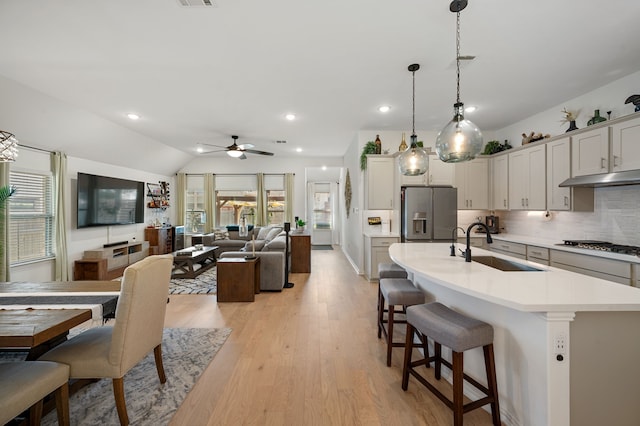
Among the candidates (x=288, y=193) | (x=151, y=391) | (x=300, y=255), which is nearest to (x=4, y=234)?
(x=151, y=391)

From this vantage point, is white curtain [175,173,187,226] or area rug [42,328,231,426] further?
white curtain [175,173,187,226]

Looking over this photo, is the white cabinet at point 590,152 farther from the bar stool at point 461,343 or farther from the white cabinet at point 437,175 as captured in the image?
the bar stool at point 461,343

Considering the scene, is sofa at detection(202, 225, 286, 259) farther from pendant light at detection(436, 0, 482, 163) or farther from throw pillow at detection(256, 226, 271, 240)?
pendant light at detection(436, 0, 482, 163)

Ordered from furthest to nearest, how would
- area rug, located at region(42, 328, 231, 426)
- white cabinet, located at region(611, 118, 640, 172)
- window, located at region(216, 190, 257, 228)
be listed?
1. window, located at region(216, 190, 257, 228)
2. white cabinet, located at region(611, 118, 640, 172)
3. area rug, located at region(42, 328, 231, 426)

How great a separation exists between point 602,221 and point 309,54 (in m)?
4.24

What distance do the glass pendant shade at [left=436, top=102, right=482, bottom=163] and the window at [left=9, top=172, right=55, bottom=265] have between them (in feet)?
20.1

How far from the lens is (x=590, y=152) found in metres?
3.31

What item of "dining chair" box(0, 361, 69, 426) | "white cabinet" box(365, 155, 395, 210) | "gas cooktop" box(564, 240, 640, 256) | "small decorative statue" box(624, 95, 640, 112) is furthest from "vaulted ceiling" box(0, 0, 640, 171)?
"dining chair" box(0, 361, 69, 426)

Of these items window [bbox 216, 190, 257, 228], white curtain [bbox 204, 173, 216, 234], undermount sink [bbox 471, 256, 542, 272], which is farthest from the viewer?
window [bbox 216, 190, 257, 228]

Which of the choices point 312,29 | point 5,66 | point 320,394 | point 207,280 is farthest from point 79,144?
point 320,394

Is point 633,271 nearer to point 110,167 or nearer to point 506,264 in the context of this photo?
point 506,264

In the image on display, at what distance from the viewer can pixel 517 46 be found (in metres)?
2.61

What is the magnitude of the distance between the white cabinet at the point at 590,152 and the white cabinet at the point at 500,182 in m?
1.17

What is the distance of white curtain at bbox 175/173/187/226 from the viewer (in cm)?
841
